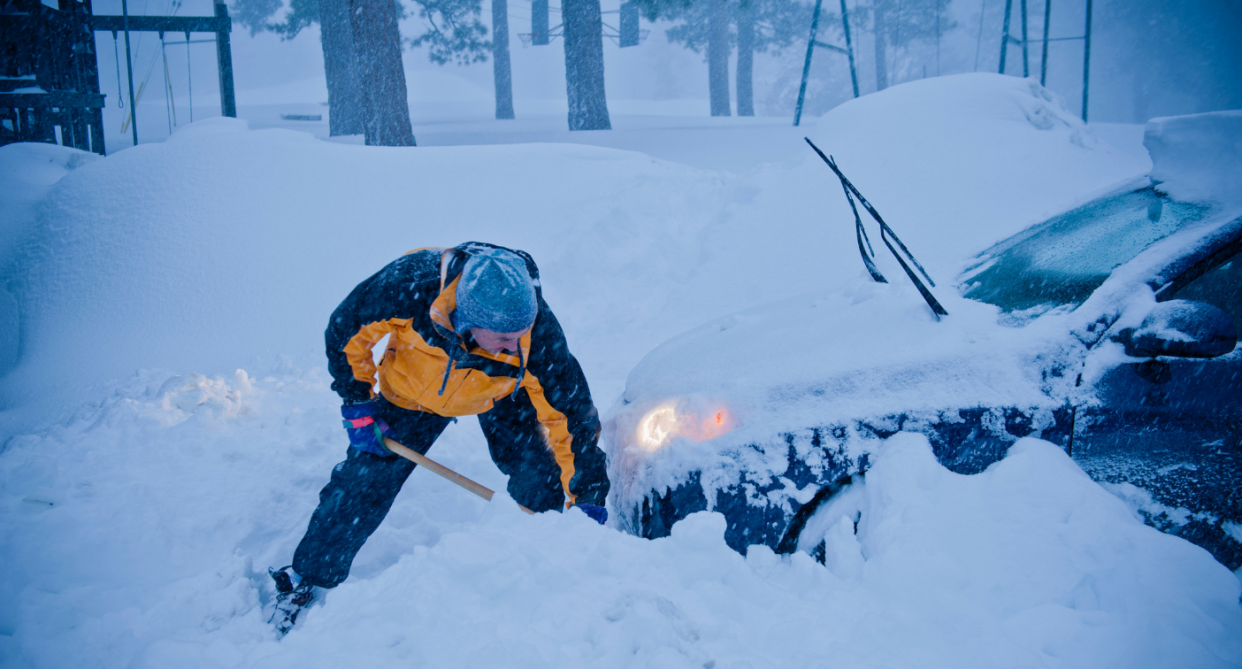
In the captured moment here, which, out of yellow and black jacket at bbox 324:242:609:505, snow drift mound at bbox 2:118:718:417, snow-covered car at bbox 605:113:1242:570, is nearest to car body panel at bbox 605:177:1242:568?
snow-covered car at bbox 605:113:1242:570

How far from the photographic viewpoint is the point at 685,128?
37.8ft

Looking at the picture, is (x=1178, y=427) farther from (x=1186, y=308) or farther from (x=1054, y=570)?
(x=1054, y=570)

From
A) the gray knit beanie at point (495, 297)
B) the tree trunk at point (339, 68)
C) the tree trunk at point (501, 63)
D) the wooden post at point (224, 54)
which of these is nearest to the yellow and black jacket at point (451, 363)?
the gray knit beanie at point (495, 297)

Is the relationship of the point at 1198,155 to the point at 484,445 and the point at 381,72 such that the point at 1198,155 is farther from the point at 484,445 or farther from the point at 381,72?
the point at 381,72

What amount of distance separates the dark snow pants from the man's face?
1.39 ft

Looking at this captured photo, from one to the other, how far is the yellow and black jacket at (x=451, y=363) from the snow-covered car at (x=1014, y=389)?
0.19 metres

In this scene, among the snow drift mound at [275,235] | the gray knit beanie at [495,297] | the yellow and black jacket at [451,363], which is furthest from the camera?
the snow drift mound at [275,235]

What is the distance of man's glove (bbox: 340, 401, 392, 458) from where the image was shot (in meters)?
2.25

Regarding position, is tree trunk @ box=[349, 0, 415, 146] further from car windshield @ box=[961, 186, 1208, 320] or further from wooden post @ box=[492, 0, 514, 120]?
wooden post @ box=[492, 0, 514, 120]

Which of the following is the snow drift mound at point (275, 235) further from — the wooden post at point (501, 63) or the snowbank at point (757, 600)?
the wooden post at point (501, 63)

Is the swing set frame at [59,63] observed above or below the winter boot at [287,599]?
above

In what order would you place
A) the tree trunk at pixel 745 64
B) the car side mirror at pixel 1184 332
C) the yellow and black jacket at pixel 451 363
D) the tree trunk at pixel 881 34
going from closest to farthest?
the car side mirror at pixel 1184 332 < the yellow and black jacket at pixel 451 363 < the tree trunk at pixel 745 64 < the tree trunk at pixel 881 34

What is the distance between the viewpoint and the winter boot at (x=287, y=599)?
216 cm

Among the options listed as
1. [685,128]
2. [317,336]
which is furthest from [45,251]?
[685,128]
